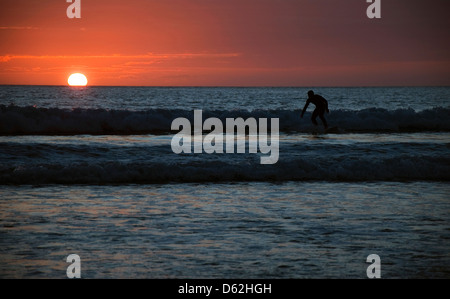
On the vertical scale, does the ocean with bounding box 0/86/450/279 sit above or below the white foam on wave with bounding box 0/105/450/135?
below

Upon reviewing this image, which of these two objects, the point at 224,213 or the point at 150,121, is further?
the point at 150,121

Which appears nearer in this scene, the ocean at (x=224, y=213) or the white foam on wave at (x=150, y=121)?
the ocean at (x=224, y=213)

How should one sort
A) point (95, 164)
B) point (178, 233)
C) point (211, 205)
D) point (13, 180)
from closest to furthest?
point (178, 233)
point (211, 205)
point (13, 180)
point (95, 164)

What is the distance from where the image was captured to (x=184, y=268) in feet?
19.5

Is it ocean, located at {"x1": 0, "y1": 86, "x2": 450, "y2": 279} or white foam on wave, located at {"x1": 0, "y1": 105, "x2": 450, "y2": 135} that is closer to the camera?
ocean, located at {"x1": 0, "y1": 86, "x2": 450, "y2": 279}

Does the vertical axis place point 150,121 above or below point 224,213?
above

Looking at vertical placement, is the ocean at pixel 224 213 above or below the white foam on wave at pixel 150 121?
below

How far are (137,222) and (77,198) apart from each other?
7.64ft
